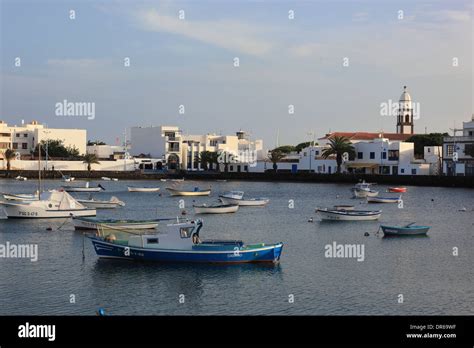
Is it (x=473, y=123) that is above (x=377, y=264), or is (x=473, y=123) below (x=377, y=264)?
above

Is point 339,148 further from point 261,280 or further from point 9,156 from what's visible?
point 261,280

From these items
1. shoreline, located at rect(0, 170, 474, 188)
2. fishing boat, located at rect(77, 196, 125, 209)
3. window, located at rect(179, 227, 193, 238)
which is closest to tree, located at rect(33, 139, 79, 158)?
shoreline, located at rect(0, 170, 474, 188)

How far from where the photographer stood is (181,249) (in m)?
31.3

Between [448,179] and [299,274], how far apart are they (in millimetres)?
79466

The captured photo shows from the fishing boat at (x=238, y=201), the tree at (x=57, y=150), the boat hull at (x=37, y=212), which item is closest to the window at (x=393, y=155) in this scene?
the fishing boat at (x=238, y=201)

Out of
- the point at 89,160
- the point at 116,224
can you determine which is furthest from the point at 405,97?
the point at 116,224

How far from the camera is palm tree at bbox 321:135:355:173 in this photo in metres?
114

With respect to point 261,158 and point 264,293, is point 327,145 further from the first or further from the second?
point 264,293

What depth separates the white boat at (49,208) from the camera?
51781 mm

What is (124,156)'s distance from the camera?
145 meters

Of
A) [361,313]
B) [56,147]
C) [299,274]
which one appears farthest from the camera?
[56,147]

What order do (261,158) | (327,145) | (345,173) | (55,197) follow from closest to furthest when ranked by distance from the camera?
(55,197) → (345,173) → (327,145) → (261,158)

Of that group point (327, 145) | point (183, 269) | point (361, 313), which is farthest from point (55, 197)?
point (327, 145)

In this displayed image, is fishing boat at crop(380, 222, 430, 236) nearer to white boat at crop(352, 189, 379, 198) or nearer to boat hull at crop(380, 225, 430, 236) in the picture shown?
boat hull at crop(380, 225, 430, 236)
